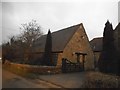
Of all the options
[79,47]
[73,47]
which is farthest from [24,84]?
[79,47]

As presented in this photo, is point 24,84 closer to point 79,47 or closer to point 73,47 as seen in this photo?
point 73,47

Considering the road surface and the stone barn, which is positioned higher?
the stone barn

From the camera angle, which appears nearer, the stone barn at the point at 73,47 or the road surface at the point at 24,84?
the road surface at the point at 24,84

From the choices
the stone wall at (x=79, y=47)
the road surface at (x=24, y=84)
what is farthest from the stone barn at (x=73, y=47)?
the road surface at (x=24, y=84)

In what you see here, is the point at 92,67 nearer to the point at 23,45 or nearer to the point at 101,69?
the point at 101,69

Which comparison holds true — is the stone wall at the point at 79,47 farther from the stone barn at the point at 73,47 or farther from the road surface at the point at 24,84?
the road surface at the point at 24,84

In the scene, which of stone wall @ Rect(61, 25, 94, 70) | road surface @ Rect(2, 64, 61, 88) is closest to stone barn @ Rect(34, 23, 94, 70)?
stone wall @ Rect(61, 25, 94, 70)

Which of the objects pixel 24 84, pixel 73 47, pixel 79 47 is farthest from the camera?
pixel 79 47

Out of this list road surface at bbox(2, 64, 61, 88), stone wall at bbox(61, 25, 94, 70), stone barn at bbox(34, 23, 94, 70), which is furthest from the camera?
stone wall at bbox(61, 25, 94, 70)

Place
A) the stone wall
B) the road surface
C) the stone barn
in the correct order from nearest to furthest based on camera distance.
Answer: the road surface → the stone barn → the stone wall

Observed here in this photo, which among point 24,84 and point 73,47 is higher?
point 73,47

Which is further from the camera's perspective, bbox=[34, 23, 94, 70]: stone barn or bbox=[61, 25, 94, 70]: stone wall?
bbox=[61, 25, 94, 70]: stone wall

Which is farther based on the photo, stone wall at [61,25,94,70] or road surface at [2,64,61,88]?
stone wall at [61,25,94,70]

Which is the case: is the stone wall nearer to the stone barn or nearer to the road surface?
the stone barn
